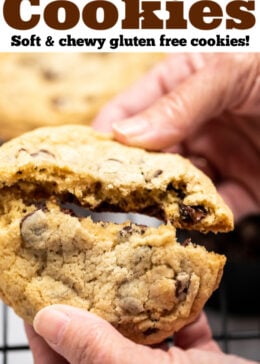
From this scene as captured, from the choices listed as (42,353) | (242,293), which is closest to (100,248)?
(42,353)

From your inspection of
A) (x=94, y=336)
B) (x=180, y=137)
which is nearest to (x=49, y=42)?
(x=180, y=137)

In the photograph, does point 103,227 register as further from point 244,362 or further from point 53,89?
point 53,89

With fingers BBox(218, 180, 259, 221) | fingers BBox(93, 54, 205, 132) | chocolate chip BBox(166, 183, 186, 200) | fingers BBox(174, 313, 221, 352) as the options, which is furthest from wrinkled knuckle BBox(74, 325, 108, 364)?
fingers BBox(218, 180, 259, 221)

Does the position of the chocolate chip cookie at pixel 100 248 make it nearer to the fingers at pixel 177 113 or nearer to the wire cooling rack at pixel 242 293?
the fingers at pixel 177 113

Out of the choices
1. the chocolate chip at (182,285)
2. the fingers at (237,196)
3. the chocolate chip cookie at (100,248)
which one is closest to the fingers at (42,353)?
the chocolate chip cookie at (100,248)

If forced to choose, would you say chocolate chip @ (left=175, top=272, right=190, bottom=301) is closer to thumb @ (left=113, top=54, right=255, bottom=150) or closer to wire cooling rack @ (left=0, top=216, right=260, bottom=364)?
Result: thumb @ (left=113, top=54, right=255, bottom=150)

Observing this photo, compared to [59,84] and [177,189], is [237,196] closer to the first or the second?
[59,84]
